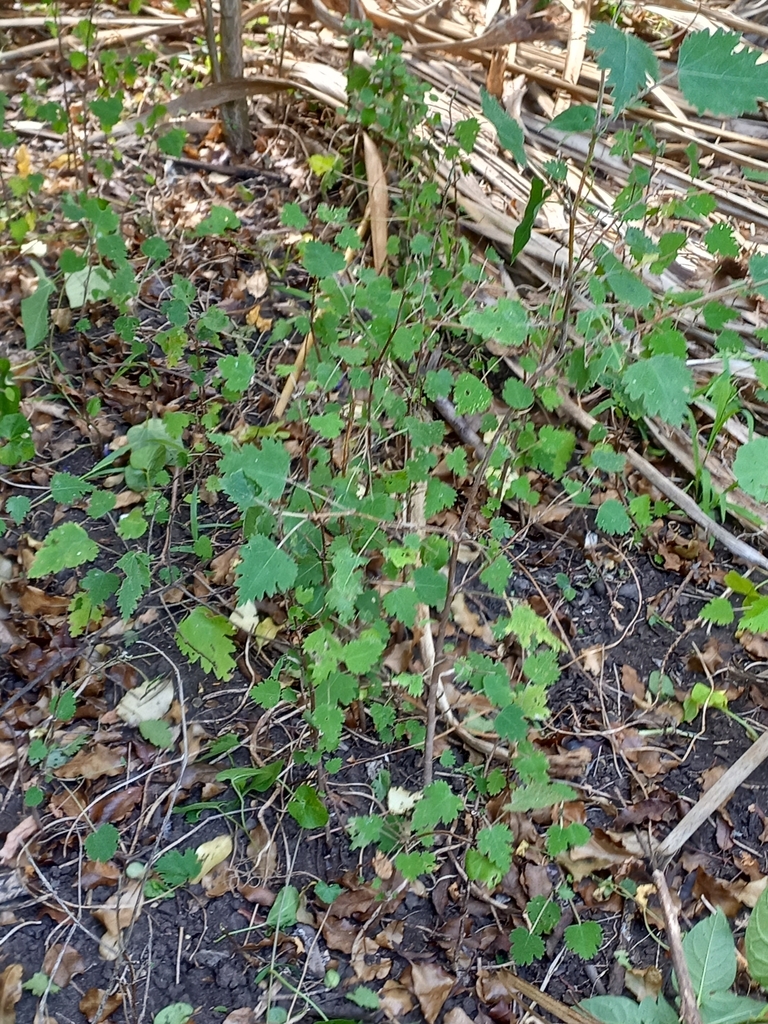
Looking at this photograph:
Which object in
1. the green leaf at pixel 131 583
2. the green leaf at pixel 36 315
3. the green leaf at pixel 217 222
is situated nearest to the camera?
the green leaf at pixel 131 583

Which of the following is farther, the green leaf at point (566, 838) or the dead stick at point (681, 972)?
the green leaf at point (566, 838)

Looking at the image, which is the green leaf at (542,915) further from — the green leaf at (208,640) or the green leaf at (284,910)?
the green leaf at (208,640)

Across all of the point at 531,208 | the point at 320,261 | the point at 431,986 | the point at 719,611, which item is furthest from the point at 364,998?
the point at 531,208

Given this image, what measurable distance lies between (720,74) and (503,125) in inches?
14.8

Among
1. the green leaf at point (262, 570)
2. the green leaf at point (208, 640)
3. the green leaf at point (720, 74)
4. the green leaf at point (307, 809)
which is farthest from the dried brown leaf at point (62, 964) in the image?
the green leaf at point (720, 74)

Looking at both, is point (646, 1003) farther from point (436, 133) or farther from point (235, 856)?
point (436, 133)

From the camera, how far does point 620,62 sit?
111 cm

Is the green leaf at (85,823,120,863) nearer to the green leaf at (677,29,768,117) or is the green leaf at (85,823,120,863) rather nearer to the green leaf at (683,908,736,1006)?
the green leaf at (683,908,736,1006)

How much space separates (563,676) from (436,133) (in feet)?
7.74

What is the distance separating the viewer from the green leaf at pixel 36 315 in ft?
8.34

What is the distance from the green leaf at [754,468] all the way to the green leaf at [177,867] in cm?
144

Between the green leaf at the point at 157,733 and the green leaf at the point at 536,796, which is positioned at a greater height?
the green leaf at the point at 536,796

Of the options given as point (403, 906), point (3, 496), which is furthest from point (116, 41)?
point (403, 906)

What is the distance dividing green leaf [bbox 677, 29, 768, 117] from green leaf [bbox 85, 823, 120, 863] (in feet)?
6.08
